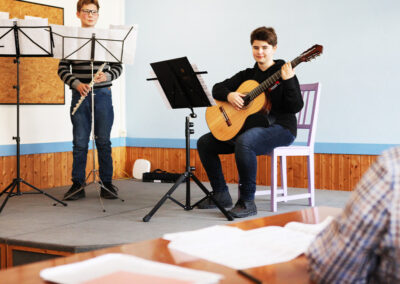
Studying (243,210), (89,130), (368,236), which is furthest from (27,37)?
(368,236)

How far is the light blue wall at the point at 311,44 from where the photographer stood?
3.90 m

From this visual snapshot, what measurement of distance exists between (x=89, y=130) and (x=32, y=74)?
3.14 feet

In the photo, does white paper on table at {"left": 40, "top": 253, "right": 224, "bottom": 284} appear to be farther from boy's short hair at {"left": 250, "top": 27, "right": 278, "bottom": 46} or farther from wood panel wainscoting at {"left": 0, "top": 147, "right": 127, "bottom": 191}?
wood panel wainscoting at {"left": 0, "top": 147, "right": 127, "bottom": 191}

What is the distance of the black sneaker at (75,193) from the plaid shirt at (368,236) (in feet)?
10.1

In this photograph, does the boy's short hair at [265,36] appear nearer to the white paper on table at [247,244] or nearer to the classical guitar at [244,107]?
the classical guitar at [244,107]

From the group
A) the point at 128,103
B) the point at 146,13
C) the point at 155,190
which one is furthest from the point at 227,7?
the point at 155,190

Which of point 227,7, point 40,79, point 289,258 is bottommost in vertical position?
point 289,258

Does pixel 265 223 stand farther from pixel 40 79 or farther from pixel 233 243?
pixel 40 79

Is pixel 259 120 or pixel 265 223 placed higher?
pixel 259 120

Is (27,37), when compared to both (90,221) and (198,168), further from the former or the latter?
(198,168)

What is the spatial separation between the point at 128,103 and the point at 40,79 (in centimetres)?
113

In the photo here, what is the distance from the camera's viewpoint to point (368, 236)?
2.01 ft

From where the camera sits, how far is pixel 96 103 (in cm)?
375

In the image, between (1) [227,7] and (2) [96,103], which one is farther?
(1) [227,7]
